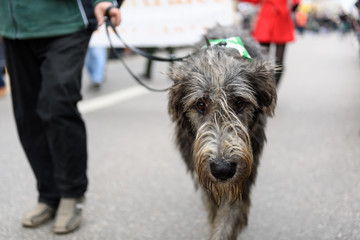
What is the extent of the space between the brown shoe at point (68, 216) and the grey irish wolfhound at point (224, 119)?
0.99 m

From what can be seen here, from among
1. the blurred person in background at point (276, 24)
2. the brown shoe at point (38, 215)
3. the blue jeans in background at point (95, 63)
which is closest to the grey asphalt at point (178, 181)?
the brown shoe at point (38, 215)

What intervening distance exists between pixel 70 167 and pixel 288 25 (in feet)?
14.6

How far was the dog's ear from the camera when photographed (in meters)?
2.61

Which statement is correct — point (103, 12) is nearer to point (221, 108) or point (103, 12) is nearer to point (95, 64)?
point (221, 108)

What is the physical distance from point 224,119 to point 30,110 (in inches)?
61.8

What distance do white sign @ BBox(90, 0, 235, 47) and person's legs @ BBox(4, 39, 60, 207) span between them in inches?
162

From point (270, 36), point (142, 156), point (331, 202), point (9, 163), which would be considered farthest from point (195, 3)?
point (331, 202)

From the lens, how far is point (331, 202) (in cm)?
353

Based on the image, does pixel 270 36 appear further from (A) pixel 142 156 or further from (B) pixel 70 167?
(B) pixel 70 167

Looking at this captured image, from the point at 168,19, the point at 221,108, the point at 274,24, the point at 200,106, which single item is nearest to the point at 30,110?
the point at 200,106

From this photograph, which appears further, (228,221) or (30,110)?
(30,110)

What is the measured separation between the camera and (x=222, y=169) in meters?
2.29

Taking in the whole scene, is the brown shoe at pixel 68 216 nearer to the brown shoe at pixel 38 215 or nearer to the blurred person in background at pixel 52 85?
the blurred person in background at pixel 52 85

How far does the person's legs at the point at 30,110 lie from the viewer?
308cm
